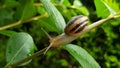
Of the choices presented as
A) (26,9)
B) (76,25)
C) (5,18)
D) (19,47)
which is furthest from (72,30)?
(5,18)

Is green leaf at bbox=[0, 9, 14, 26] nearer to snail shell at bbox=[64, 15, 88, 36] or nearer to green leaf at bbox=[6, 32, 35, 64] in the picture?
green leaf at bbox=[6, 32, 35, 64]

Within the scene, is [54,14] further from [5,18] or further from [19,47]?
[5,18]

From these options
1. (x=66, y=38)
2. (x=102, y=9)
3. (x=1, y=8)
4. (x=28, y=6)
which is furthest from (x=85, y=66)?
(x=1, y=8)

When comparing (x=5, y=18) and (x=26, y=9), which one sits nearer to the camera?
(x=26, y=9)

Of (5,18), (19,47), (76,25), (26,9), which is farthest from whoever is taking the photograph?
(5,18)

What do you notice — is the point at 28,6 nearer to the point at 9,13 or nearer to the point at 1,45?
the point at 9,13

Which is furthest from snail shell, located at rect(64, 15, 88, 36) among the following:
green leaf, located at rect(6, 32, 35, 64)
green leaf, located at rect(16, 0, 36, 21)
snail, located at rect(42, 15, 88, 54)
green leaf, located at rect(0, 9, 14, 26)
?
green leaf, located at rect(0, 9, 14, 26)
